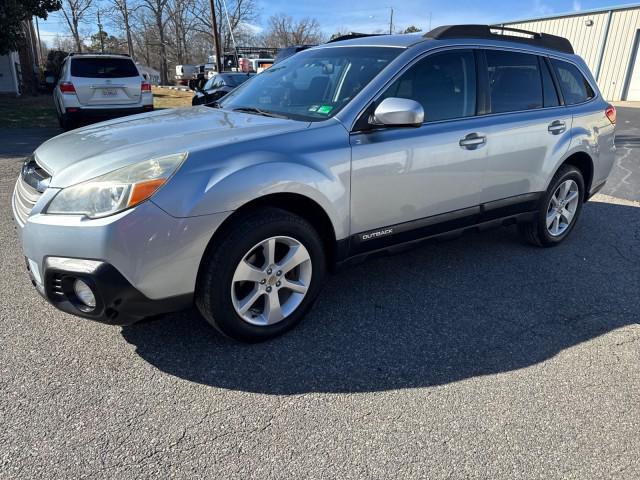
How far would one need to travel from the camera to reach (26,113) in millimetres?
15078

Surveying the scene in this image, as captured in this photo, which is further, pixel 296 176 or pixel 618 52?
pixel 618 52

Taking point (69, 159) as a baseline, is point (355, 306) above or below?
below

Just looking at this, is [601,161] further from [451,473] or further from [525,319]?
[451,473]

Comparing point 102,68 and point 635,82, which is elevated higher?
point 102,68

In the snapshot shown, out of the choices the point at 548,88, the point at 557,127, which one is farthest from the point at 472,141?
the point at 548,88

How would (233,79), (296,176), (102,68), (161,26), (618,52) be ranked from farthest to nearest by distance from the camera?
(161,26) < (618,52) < (233,79) < (102,68) < (296,176)

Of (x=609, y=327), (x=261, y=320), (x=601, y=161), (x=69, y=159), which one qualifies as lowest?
(x=609, y=327)

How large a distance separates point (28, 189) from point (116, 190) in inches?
Answer: 32.5

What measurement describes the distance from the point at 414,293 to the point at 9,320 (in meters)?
2.70

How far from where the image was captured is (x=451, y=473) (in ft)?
6.81

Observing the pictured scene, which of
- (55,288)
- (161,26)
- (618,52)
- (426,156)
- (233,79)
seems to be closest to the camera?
(55,288)

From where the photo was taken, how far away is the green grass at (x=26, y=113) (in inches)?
503

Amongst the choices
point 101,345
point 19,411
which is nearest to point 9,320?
point 101,345

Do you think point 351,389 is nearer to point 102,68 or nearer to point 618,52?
point 102,68
